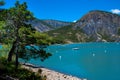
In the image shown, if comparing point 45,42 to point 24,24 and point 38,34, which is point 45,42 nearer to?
point 38,34

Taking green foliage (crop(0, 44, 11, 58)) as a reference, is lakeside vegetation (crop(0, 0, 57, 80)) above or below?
above

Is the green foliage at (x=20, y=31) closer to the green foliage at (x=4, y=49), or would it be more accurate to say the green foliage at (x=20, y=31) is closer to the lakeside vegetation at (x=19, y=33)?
the lakeside vegetation at (x=19, y=33)

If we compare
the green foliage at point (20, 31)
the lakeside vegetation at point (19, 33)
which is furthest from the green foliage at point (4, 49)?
the green foliage at point (20, 31)

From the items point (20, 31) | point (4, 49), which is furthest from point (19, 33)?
point (4, 49)

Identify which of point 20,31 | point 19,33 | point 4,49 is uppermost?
point 20,31

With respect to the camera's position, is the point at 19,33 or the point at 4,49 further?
the point at 4,49

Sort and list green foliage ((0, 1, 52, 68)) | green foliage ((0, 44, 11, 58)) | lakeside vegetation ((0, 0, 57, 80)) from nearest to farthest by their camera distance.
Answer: lakeside vegetation ((0, 0, 57, 80))
green foliage ((0, 1, 52, 68))
green foliage ((0, 44, 11, 58))

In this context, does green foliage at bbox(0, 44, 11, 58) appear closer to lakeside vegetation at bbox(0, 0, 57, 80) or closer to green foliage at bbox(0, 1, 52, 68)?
lakeside vegetation at bbox(0, 0, 57, 80)

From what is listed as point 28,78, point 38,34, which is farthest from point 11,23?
point 28,78

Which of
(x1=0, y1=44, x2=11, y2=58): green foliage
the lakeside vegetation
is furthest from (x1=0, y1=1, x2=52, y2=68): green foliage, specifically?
(x1=0, y1=44, x2=11, y2=58): green foliage

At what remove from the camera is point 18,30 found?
43062mm

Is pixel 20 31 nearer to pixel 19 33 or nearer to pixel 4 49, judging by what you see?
pixel 19 33

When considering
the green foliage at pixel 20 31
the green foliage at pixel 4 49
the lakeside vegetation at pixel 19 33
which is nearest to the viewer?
the lakeside vegetation at pixel 19 33

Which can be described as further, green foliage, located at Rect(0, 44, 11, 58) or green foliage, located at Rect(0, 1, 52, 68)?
green foliage, located at Rect(0, 44, 11, 58)
